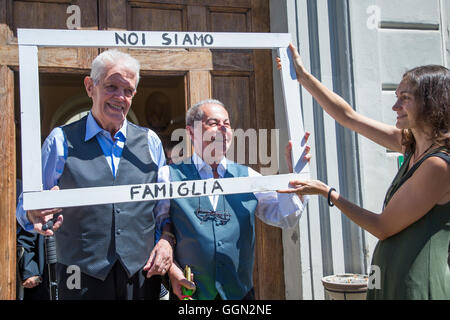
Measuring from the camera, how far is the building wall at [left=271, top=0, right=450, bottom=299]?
2.61 m

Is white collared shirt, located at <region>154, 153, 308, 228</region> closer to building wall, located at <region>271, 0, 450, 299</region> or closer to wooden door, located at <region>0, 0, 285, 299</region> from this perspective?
building wall, located at <region>271, 0, 450, 299</region>

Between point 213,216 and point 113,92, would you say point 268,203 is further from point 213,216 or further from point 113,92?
point 113,92

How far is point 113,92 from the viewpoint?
160 cm

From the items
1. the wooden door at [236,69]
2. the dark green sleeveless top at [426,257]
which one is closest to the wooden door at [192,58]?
the wooden door at [236,69]

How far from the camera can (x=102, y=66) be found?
1.60 metres

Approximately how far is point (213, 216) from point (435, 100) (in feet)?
3.01

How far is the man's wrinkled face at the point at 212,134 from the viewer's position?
5.68 feet

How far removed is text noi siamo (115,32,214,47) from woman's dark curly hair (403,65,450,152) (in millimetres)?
793

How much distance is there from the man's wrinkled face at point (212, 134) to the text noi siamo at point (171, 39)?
0.26 meters

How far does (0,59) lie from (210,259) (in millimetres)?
1699

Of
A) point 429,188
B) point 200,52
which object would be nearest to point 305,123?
point 200,52

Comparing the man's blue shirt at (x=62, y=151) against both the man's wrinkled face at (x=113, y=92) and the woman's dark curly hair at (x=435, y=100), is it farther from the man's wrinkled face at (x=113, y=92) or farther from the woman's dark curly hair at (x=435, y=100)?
the woman's dark curly hair at (x=435, y=100)
